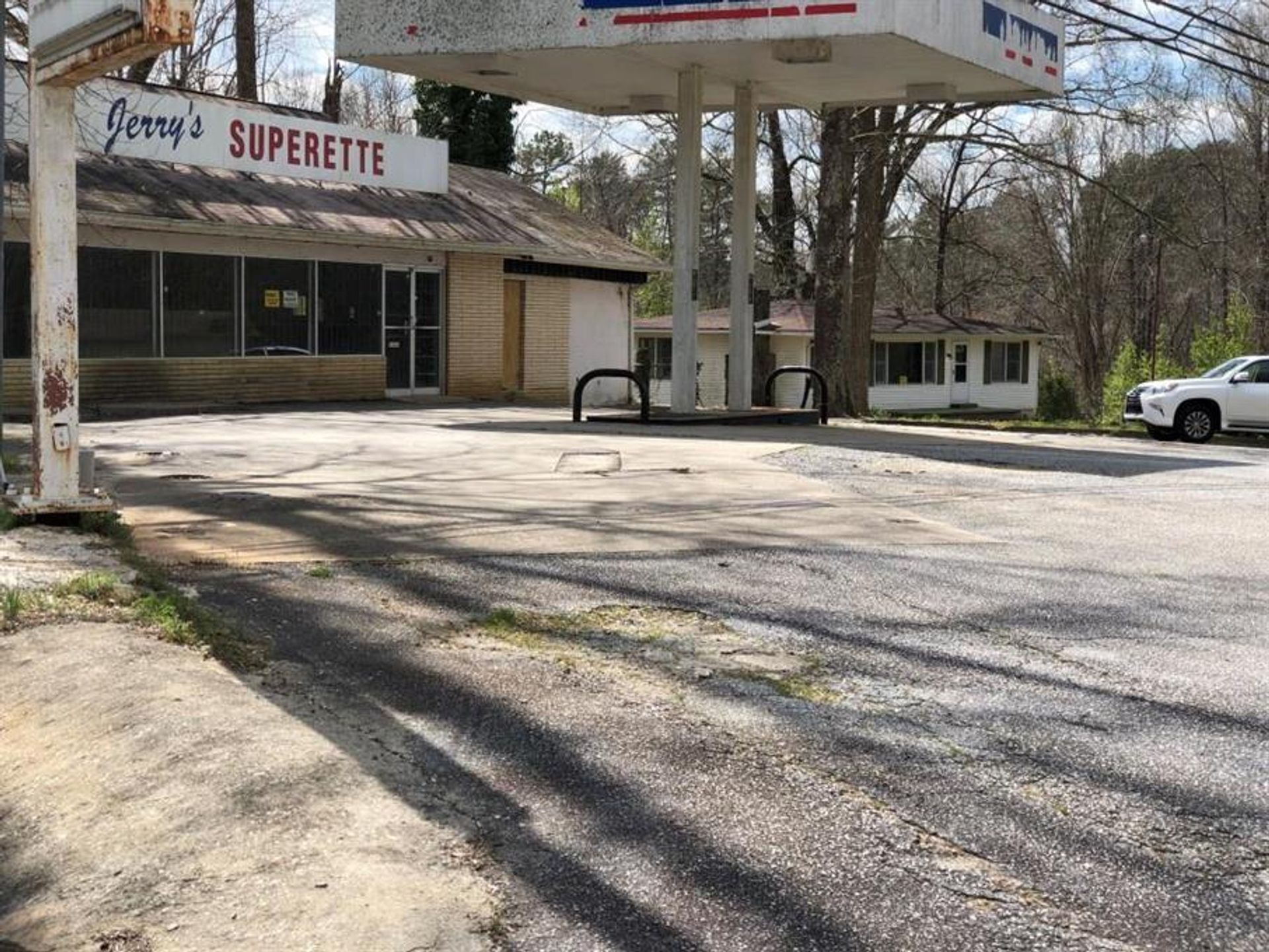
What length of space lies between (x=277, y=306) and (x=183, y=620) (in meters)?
17.5

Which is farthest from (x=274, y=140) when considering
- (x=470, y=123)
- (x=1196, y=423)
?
(x=1196, y=423)

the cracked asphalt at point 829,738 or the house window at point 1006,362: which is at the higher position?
the house window at point 1006,362

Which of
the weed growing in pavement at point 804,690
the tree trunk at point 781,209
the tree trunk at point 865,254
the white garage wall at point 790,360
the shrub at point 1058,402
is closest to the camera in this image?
the weed growing in pavement at point 804,690

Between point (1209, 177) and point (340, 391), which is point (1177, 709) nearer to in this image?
point (340, 391)

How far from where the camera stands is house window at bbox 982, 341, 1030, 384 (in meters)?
47.5

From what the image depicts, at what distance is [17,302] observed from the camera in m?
19.5

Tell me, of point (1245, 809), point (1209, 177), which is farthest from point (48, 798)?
point (1209, 177)

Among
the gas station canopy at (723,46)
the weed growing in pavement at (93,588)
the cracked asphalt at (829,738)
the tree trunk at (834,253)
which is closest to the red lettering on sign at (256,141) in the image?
the gas station canopy at (723,46)

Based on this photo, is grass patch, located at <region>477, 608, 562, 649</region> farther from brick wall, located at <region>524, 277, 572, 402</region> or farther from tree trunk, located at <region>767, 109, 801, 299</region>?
tree trunk, located at <region>767, 109, 801, 299</region>

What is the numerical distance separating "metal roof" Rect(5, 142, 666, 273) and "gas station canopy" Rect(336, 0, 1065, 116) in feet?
13.9

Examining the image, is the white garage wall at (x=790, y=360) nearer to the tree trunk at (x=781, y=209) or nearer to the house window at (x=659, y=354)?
the tree trunk at (x=781, y=209)

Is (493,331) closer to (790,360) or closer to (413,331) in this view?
(413,331)

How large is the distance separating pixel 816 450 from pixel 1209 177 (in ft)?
125

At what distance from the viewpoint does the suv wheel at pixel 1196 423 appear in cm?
2188
